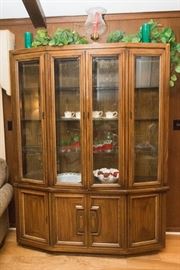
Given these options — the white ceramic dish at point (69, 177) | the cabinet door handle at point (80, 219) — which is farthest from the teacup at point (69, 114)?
the cabinet door handle at point (80, 219)

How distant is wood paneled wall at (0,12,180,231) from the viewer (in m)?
2.71

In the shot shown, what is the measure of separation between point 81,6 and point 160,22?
846mm

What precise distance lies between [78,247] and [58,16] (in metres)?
2.39

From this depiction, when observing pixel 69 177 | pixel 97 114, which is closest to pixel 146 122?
pixel 97 114

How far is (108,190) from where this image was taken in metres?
2.39

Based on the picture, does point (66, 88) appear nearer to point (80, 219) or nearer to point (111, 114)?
point (111, 114)

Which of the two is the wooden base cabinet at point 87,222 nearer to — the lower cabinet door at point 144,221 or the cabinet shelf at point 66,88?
the lower cabinet door at point 144,221

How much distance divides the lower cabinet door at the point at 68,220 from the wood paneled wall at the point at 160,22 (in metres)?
0.97

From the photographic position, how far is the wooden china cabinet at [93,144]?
233 cm

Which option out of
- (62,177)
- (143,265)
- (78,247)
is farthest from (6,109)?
(143,265)

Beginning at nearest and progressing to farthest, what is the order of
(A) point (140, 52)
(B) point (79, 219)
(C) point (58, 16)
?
(A) point (140, 52), (B) point (79, 219), (C) point (58, 16)

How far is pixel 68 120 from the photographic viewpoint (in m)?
2.53

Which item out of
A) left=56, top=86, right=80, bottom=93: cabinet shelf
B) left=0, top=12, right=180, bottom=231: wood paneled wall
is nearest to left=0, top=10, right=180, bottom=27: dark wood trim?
left=0, top=12, right=180, bottom=231: wood paneled wall

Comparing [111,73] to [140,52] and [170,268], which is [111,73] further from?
[170,268]
